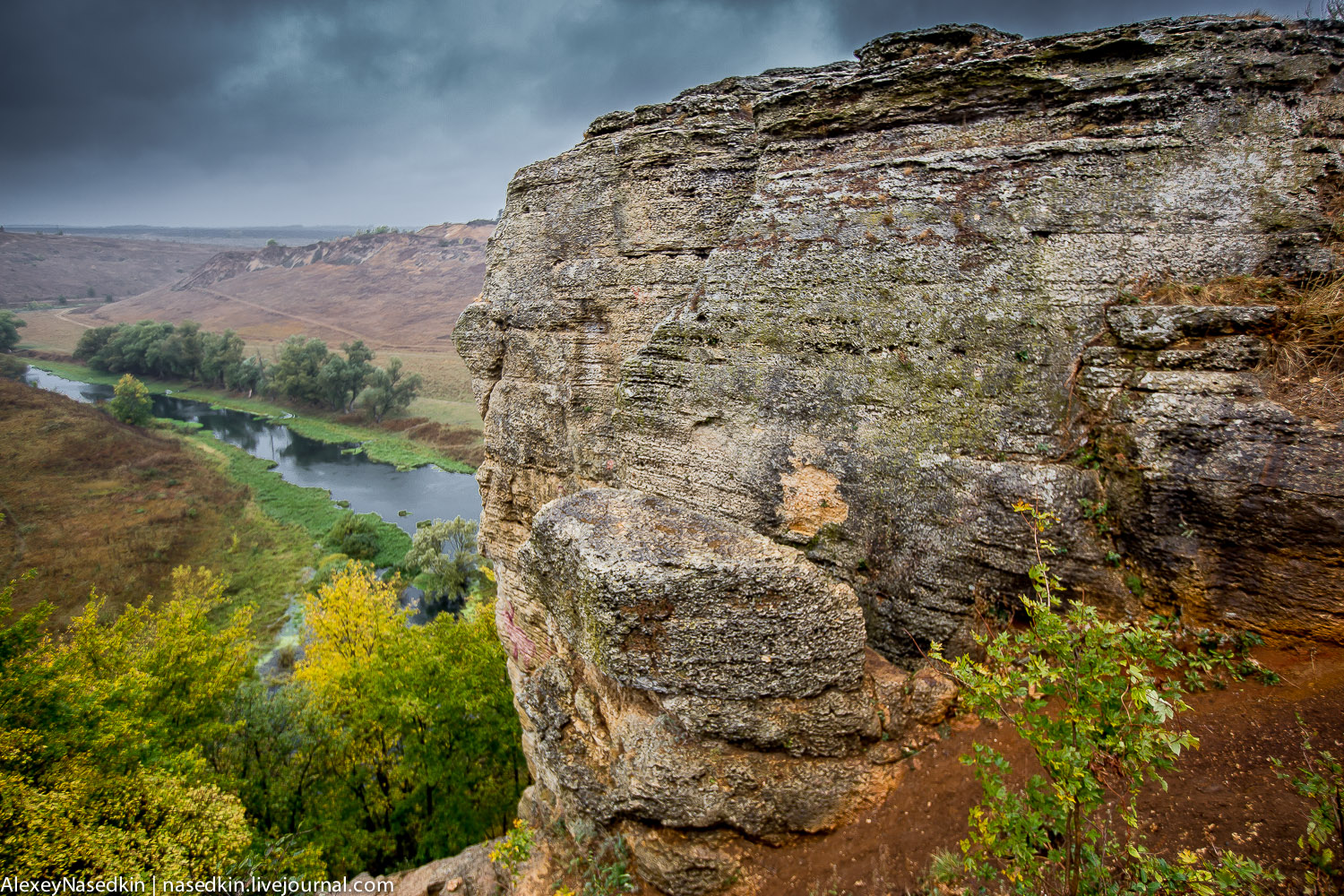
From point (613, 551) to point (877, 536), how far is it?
3520mm

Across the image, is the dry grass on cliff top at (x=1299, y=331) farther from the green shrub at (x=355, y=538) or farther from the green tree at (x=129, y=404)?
the green tree at (x=129, y=404)

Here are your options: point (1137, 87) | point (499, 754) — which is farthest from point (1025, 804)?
point (499, 754)

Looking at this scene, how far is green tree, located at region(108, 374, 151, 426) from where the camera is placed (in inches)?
1818

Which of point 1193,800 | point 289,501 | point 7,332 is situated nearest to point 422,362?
point 289,501

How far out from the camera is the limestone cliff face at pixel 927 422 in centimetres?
645

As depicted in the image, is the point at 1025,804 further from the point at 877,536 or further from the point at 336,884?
the point at 336,884

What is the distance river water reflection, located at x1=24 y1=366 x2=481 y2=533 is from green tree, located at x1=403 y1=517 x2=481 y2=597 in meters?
6.51

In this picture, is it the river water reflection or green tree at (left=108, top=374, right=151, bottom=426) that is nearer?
the river water reflection

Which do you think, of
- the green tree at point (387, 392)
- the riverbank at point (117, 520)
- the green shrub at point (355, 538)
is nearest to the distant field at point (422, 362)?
the green tree at point (387, 392)

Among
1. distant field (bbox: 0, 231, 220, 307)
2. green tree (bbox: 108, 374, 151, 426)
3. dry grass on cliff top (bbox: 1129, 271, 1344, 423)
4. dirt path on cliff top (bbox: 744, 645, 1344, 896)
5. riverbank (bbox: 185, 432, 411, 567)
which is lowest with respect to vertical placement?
riverbank (bbox: 185, 432, 411, 567)

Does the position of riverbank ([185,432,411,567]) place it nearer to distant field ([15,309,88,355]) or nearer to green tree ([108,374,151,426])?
green tree ([108,374,151,426])

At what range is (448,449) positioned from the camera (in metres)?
46.4

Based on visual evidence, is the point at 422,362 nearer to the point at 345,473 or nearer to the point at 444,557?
the point at 345,473

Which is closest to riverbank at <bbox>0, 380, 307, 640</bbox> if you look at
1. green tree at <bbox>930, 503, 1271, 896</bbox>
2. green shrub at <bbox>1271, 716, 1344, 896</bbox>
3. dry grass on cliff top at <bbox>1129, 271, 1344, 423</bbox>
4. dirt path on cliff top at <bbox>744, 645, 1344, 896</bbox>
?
dirt path on cliff top at <bbox>744, 645, 1344, 896</bbox>
